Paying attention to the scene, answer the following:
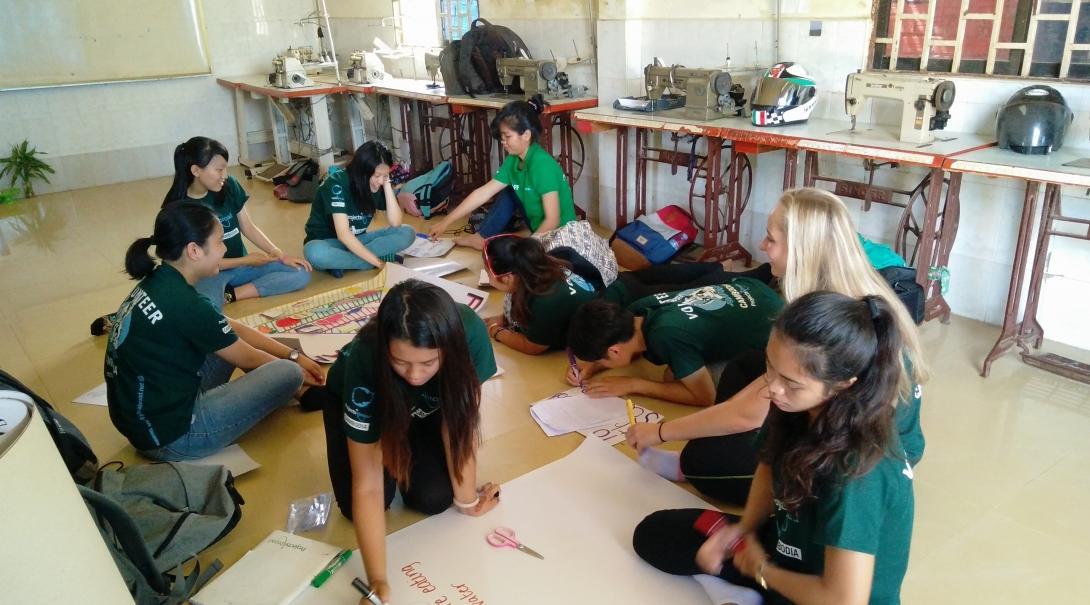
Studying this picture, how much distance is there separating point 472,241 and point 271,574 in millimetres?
2916

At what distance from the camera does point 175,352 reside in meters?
2.35

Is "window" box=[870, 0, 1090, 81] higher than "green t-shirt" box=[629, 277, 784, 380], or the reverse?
"window" box=[870, 0, 1090, 81]

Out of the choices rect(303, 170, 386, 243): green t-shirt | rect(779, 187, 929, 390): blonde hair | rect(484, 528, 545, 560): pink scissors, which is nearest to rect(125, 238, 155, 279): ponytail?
rect(484, 528, 545, 560): pink scissors

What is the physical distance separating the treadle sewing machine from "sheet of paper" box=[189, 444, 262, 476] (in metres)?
2.65

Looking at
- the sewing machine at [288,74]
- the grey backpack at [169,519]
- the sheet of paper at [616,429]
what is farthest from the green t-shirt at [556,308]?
the sewing machine at [288,74]

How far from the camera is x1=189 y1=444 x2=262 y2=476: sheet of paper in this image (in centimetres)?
251

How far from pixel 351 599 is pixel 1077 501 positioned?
200cm

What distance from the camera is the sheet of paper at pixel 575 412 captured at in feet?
8.84

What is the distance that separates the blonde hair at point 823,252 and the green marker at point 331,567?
1.28 m

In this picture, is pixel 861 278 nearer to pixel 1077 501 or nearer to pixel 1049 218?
pixel 1077 501

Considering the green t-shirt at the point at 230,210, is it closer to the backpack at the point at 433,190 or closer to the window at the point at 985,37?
the backpack at the point at 433,190

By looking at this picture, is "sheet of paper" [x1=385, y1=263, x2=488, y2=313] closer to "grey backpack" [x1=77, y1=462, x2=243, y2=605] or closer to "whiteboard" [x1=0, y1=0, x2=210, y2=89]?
"grey backpack" [x1=77, y1=462, x2=243, y2=605]

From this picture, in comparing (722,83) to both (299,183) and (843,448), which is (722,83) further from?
(299,183)

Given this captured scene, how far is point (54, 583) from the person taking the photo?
2.43ft
